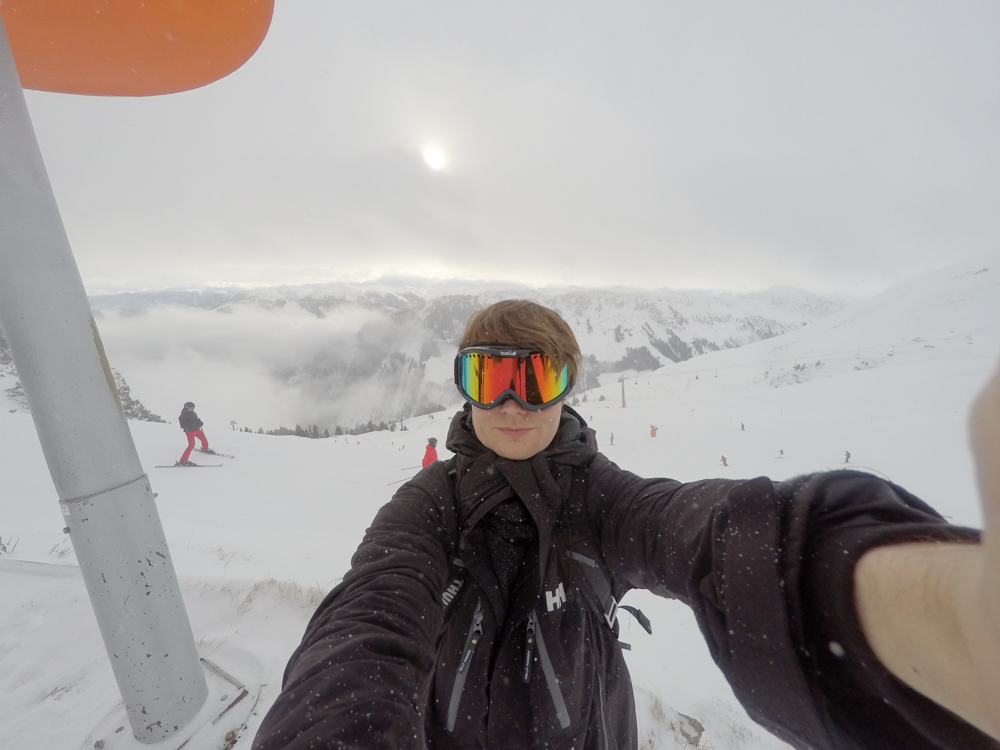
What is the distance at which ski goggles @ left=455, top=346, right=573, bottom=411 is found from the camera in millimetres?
1945

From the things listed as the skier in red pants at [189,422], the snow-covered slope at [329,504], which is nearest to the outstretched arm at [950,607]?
the snow-covered slope at [329,504]

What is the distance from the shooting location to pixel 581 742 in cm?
152

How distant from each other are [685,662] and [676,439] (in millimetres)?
14167

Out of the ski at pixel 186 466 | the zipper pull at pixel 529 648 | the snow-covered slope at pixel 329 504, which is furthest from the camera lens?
the ski at pixel 186 466

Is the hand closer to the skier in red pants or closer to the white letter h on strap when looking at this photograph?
the white letter h on strap

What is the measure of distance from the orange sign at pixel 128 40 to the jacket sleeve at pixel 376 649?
11.2 feet

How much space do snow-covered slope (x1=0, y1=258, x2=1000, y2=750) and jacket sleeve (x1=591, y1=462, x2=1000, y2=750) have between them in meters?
1.22

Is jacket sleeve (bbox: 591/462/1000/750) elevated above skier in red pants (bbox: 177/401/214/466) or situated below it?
above

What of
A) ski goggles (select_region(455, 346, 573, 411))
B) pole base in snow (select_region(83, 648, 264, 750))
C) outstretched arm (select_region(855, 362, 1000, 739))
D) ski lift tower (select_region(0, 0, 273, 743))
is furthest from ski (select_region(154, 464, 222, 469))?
outstretched arm (select_region(855, 362, 1000, 739))

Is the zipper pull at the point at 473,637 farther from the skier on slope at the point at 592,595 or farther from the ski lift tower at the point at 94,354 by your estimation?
the ski lift tower at the point at 94,354

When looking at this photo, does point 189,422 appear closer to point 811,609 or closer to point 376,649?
point 376,649

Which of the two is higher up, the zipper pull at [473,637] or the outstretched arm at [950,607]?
the outstretched arm at [950,607]

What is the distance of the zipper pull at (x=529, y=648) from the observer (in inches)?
59.7

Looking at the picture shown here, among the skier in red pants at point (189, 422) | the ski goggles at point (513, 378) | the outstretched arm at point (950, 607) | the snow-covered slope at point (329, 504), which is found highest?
the ski goggles at point (513, 378)
